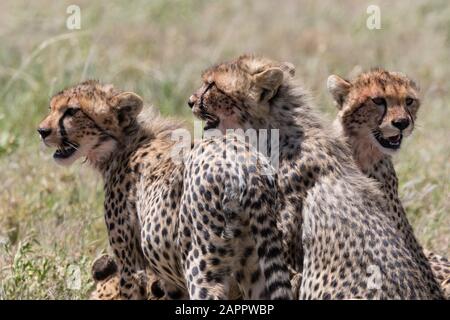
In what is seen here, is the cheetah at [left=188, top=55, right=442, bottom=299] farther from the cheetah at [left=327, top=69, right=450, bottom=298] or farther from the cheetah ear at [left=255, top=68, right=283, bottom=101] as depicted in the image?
the cheetah at [left=327, top=69, right=450, bottom=298]

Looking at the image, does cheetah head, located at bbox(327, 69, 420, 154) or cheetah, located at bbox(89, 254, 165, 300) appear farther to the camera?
cheetah head, located at bbox(327, 69, 420, 154)

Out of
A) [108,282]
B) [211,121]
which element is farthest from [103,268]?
[211,121]

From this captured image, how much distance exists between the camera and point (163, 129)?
19.0 ft

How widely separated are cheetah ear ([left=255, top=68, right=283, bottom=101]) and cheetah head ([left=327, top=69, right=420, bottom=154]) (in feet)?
1.95

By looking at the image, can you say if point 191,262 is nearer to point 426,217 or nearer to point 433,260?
point 433,260

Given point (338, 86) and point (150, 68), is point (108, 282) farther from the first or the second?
point (150, 68)

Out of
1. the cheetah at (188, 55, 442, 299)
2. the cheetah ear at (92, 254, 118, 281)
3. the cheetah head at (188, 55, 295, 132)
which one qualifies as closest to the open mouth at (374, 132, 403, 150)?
the cheetah at (188, 55, 442, 299)

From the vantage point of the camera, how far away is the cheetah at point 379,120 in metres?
5.68

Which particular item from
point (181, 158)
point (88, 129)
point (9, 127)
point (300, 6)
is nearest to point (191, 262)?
point (181, 158)

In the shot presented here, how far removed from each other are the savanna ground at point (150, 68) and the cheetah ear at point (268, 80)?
1.79ft


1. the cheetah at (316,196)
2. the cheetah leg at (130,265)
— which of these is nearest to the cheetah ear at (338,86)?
the cheetah at (316,196)

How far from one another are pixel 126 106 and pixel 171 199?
786 millimetres

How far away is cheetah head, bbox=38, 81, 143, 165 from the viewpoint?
563 cm
